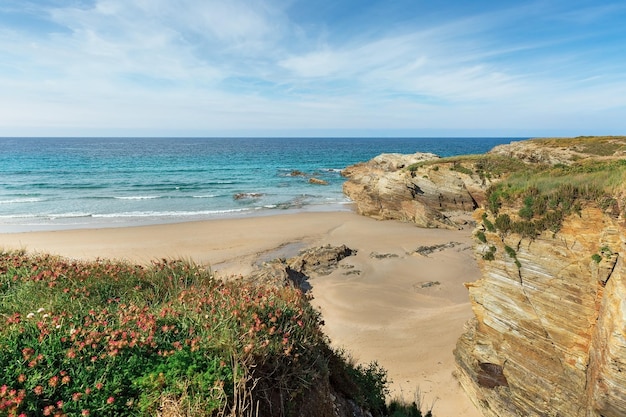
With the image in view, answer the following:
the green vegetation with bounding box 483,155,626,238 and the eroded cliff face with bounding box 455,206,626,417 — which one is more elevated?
the green vegetation with bounding box 483,155,626,238

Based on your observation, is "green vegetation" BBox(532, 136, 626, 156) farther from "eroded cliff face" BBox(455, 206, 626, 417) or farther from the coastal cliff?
"eroded cliff face" BBox(455, 206, 626, 417)

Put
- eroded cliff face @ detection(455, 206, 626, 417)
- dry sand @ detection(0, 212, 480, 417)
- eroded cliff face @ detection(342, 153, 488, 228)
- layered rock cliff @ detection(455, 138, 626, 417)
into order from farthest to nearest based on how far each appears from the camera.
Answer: eroded cliff face @ detection(342, 153, 488, 228), dry sand @ detection(0, 212, 480, 417), layered rock cliff @ detection(455, 138, 626, 417), eroded cliff face @ detection(455, 206, 626, 417)

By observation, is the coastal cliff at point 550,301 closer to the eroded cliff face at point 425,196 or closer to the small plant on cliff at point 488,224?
the small plant on cliff at point 488,224

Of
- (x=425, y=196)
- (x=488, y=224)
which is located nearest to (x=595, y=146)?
(x=425, y=196)

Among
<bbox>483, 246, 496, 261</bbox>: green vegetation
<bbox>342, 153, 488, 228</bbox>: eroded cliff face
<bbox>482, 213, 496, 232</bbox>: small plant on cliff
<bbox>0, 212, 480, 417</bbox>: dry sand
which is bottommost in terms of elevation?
<bbox>0, 212, 480, 417</bbox>: dry sand

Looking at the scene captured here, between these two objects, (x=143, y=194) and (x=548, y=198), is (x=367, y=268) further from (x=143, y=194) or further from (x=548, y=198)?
(x=143, y=194)

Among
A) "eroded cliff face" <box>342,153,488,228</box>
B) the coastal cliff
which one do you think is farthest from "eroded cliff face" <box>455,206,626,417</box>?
"eroded cliff face" <box>342,153,488,228</box>

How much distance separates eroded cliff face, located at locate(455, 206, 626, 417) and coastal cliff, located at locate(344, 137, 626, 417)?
→ 0.02 meters

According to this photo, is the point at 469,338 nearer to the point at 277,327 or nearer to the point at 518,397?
the point at 518,397

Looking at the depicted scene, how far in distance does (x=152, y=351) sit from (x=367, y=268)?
15.7 m

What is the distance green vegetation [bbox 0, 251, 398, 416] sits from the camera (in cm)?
354

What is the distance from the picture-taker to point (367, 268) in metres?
19.0

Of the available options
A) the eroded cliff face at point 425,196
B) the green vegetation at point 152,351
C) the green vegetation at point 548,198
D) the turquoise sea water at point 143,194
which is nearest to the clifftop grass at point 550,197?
the green vegetation at point 548,198

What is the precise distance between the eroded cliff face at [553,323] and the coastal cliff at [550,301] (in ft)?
0.06
